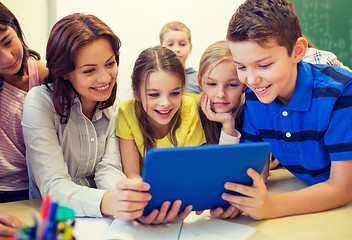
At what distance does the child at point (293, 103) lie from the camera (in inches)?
32.1

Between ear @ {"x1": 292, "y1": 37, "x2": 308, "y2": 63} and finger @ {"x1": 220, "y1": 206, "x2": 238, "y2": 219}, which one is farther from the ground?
ear @ {"x1": 292, "y1": 37, "x2": 308, "y2": 63}

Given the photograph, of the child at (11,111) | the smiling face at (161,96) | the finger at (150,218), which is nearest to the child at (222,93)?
the smiling face at (161,96)

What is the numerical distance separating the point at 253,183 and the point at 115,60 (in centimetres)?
61

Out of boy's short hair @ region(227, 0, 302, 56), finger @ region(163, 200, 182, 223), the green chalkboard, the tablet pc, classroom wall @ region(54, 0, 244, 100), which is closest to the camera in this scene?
the tablet pc

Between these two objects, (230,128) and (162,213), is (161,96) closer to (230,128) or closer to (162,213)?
(230,128)

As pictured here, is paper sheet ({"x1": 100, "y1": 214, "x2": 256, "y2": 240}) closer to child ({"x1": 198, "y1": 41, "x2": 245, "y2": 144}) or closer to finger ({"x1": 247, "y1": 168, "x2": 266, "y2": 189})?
finger ({"x1": 247, "y1": 168, "x2": 266, "y2": 189})

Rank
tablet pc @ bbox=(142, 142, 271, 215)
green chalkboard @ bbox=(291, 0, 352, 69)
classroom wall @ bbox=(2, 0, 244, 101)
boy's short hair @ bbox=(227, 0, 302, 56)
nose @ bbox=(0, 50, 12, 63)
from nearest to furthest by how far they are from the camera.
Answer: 1. tablet pc @ bbox=(142, 142, 271, 215)
2. boy's short hair @ bbox=(227, 0, 302, 56)
3. nose @ bbox=(0, 50, 12, 63)
4. green chalkboard @ bbox=(291, 0, 352, 69)
5. classroom wall @ bbox=(2, 0, 244, 101)

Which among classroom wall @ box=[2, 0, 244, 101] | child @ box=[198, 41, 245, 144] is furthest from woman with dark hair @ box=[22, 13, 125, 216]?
classroom wall @ box=[2, 0, 244, 101]

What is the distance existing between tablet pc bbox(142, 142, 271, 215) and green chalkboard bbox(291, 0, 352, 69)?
1.93 metres

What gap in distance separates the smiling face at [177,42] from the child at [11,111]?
1.45 metres

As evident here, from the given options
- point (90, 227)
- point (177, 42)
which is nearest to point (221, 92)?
point (90, 227)

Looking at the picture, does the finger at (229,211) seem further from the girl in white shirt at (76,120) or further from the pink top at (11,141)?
the pink top at (11,141)

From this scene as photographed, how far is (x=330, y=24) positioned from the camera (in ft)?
7.71

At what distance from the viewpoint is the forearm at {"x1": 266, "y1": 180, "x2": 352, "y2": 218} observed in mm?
794
